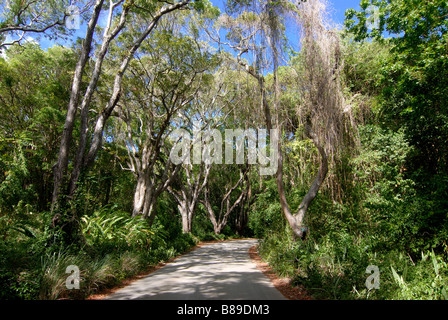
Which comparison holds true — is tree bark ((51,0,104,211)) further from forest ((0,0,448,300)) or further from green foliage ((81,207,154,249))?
green foliage ((81,207,154,249))

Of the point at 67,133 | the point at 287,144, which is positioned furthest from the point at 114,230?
the point at 287,144

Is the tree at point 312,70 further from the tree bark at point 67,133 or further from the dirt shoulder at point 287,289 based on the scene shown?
the tree bark at point 67,133

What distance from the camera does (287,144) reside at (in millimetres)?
9992

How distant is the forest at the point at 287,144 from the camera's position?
5500 mm

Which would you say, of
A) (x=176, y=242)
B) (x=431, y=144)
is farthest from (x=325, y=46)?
(x=176, y=242)

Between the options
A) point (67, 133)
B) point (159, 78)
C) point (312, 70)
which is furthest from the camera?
point (159, 78)

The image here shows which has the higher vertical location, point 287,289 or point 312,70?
point 312,70

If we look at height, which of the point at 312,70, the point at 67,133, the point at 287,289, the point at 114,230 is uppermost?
the point at 312,70

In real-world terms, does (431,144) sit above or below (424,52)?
below

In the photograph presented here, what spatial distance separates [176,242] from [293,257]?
7005 mm

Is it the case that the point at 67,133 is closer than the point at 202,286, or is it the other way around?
the point at 202,286

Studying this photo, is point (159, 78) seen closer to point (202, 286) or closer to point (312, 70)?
point (312, 70)
